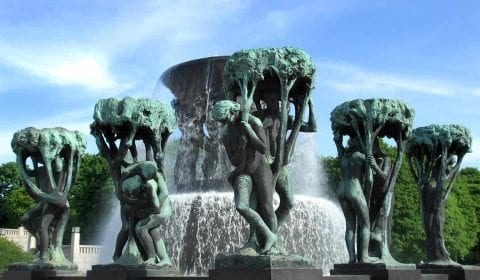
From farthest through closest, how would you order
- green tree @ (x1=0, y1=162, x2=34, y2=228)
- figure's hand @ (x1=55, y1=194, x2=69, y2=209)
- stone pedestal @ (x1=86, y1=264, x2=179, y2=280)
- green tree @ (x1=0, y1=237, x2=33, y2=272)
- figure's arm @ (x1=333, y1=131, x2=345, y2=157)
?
green tree @ (x1=0, y1=162, x2=34, y2=228), green tree @ (x1=0, y1=237, x2=33, y2=272), figure's hand @ (x1=55, y1=194, x2=69, y2=209), figure's arm @ (x1=333, y1=131, x2=345, y2=157), stone pedestal @ (x1=86, y1=264, x2=179, y2=280)

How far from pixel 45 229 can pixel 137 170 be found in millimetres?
2712

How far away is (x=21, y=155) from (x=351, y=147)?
6113 millimetres

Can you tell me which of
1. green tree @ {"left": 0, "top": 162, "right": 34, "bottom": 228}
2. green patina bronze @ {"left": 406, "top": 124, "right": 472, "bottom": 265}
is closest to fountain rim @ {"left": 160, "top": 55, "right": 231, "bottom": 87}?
green patina bronze @ {"left": 406, "top": 124, "right": 472, "bottom": 265}

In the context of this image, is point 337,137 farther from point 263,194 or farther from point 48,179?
point 48,179

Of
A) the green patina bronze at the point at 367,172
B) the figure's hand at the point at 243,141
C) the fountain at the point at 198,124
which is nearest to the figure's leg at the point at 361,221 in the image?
the green patina bronze at the point at 367,172

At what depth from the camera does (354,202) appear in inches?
411

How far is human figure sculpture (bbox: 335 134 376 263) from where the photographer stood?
10.3 metres

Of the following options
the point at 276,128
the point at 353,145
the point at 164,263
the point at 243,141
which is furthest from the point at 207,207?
the point at 243,141

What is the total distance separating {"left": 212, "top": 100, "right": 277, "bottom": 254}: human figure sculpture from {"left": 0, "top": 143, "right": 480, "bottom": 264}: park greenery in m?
25.4

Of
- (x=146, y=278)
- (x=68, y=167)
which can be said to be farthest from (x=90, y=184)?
(x=146, y=278)

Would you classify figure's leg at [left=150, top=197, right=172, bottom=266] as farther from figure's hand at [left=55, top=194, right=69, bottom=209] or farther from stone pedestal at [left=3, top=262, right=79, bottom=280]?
figure's hand at [left=55, top=194, right=69, bottom=209]

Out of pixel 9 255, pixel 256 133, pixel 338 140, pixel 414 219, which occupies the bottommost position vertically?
pixel 9 255

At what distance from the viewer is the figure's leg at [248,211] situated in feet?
25.6

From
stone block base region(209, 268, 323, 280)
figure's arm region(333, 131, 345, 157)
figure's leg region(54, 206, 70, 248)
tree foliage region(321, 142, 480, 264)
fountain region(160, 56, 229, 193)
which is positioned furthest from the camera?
tree foliage region(321, 142, 480, 264)
